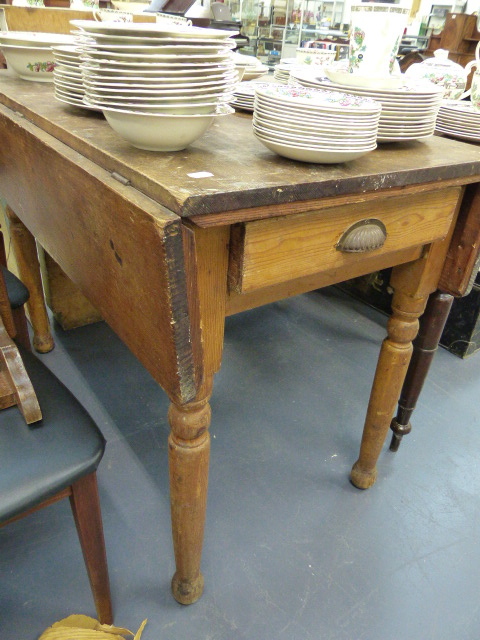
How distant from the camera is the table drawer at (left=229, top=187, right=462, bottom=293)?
0.63 metres

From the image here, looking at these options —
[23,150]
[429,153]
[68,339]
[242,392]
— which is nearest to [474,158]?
[429,153]

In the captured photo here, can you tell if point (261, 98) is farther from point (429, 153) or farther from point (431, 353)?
point (431, 353)

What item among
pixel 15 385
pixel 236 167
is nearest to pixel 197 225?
pixel 236 167

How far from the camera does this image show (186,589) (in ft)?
3.04

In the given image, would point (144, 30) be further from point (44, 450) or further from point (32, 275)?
point (32, 275)

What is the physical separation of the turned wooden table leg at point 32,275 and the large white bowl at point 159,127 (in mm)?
957

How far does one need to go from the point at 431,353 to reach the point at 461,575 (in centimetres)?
48

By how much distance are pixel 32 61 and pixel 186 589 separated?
1226mm

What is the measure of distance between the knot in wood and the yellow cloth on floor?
402 mm

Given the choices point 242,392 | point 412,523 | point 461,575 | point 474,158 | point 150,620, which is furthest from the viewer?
point 242,392

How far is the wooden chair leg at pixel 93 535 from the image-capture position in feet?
2.39

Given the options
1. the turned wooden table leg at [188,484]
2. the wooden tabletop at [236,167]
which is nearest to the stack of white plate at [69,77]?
the wooden tabletop at [236,167]

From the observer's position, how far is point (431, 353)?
1.18 meters

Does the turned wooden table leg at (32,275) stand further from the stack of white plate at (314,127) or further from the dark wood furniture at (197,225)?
the stack of white plate at (314,127)
